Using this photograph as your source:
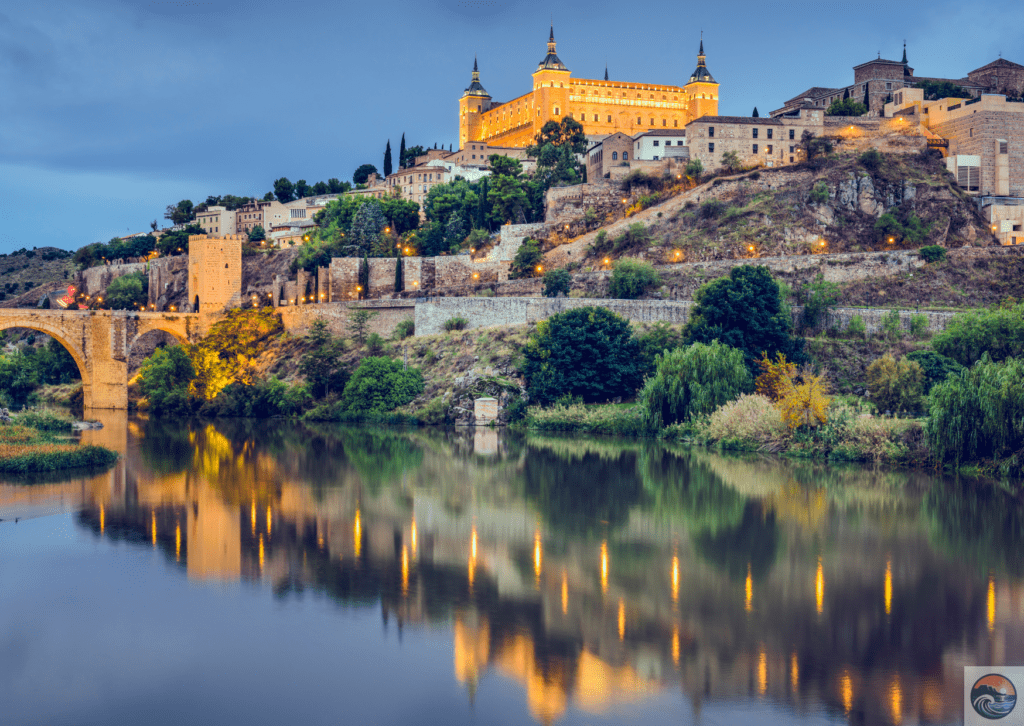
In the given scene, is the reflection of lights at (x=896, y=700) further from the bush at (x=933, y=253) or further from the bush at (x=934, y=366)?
the bush at (x=933, y=253)

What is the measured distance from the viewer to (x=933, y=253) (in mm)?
49438

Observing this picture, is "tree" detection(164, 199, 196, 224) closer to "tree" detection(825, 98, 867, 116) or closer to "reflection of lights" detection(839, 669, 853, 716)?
"tree" detection(825, 98, 867, 116)

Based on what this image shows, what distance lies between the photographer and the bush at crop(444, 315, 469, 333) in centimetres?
4880

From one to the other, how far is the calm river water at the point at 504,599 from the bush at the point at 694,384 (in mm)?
7939

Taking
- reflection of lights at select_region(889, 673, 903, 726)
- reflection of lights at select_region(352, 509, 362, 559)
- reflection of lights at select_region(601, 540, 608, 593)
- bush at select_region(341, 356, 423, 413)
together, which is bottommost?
reflection of lights at select_region(889, 673, 903, 726)

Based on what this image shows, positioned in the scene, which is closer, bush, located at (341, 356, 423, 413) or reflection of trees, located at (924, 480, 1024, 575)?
reflection of trees, located at (924, 480, 1024, 575)

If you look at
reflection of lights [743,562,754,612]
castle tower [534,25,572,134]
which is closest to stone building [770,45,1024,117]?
castle tower [534,25,572,134]

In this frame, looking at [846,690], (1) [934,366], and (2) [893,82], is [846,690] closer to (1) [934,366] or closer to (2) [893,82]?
(1) [934,366]

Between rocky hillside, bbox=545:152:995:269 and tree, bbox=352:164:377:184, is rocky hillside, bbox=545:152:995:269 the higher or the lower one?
the lower one

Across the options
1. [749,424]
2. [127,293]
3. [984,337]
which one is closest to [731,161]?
[984,337]

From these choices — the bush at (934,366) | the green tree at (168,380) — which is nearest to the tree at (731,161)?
the bush at (934,366)

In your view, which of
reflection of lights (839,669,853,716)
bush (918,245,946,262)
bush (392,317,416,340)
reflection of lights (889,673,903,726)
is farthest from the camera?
bush (392,317,416,340)

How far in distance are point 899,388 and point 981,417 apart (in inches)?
331

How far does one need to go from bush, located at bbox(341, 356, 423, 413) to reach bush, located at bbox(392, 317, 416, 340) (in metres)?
4.77
